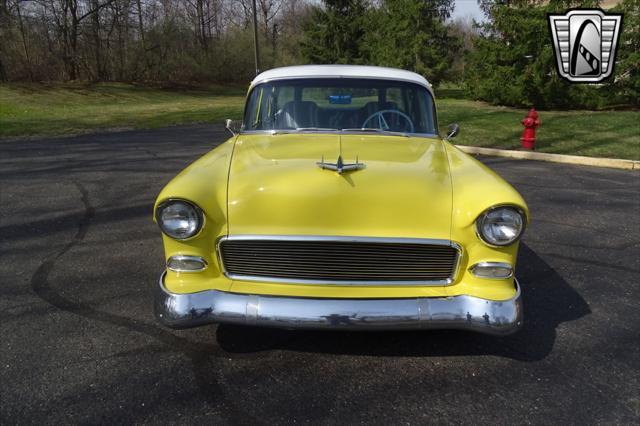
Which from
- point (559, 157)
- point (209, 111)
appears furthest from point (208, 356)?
point (209, 111)

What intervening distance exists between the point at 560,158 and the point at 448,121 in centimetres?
567

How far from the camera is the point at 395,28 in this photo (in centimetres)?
2538

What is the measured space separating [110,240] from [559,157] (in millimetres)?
8418

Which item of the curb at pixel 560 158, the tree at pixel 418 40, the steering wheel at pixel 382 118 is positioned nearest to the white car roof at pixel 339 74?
the steering wheel at pixel 382 118

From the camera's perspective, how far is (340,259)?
234 centimetres

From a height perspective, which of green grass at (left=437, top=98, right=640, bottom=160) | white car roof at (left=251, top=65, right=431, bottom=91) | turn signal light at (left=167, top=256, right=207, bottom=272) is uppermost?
white car roof at (left=251, top=65, right=431, bottom=91)

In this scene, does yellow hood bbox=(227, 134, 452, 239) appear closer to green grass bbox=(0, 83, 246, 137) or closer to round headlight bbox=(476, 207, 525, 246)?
round headlight bbox=(476, 207, 525, 246)

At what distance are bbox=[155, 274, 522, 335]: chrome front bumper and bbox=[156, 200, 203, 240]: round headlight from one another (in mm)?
327

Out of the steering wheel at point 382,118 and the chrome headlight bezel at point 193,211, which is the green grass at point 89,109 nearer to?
the steering wheel at point 382,118

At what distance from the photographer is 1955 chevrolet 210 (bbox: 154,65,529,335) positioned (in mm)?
2271

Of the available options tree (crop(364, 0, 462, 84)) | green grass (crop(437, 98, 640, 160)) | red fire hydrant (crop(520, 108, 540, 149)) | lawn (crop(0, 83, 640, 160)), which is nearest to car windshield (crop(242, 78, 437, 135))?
green grass (crop(437, 98, 640, 160))

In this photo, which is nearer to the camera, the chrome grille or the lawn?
the chrome grille

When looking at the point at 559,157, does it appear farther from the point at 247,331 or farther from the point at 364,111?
the point at 247,331

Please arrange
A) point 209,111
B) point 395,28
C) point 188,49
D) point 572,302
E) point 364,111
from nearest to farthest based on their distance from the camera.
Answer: point 572,302 → point 364,111 → point 209,111 → point 395,28 → point 188,49
